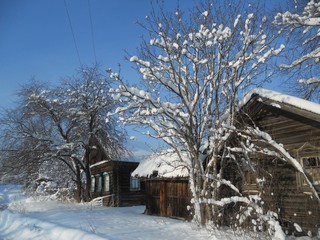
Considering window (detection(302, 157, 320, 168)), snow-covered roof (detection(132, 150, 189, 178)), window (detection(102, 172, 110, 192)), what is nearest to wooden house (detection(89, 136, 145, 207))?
window (detection(102, 172, 110, 192))

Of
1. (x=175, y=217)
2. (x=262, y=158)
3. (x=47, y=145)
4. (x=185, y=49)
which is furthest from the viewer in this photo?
(x=47, y=145)

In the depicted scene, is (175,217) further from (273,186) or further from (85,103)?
(85,103)

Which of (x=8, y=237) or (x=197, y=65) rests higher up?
(x=197, y=65)

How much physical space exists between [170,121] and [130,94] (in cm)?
218

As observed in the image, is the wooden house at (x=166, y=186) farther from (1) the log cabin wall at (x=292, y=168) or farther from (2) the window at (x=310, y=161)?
(2) the window at (x=310, y=161)

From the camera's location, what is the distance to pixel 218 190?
1288 cm

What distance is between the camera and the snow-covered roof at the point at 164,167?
1592 centimetres

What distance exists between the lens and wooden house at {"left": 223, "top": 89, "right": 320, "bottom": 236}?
10719 mm

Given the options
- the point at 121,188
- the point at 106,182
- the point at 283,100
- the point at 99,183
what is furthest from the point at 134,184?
the point at 283,100

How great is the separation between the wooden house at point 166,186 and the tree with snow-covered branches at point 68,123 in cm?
909

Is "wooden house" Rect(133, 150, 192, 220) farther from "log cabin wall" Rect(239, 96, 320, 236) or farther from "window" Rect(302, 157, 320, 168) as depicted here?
→ "window" Rect(302, 157, 320, 168)

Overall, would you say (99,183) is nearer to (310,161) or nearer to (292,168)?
(292,168)

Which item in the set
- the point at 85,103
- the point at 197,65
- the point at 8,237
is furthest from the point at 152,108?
the point at 85,103

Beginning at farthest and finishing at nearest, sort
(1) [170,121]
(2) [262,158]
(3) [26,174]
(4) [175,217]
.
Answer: (3) [26,174] < (4) [175,217] < (1) [170,121] < (2) [262,158]
